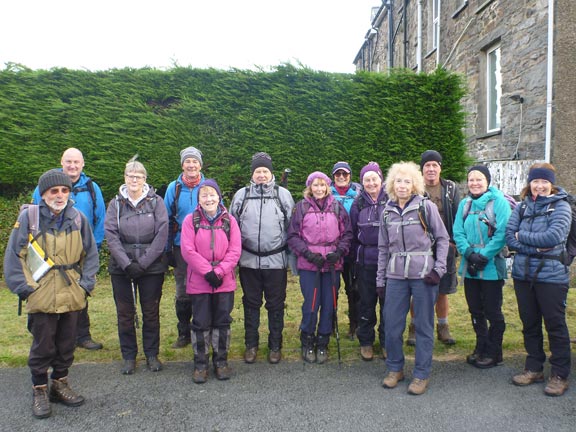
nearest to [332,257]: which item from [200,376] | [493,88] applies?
[200,376]

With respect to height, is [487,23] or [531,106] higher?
[487,23]

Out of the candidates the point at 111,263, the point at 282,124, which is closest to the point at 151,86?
the point at 282,124

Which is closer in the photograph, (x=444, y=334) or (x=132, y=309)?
(x=132, y=309)

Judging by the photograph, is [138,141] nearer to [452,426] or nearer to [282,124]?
[282,124]

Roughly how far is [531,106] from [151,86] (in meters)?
7.47

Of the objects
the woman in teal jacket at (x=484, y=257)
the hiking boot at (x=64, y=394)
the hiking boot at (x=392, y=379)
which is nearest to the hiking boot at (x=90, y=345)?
the hiking boot at (x=64, y=394)

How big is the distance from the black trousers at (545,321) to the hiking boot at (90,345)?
4308 mm

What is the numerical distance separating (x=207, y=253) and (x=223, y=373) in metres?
1.12

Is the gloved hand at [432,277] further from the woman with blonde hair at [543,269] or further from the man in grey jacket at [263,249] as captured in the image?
the man in grey jacket at [263,249]

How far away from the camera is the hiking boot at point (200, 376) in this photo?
4121 mm

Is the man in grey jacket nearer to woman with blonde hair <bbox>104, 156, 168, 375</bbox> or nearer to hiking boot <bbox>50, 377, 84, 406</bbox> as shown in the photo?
woman with blonde hair <bbox>104, 156, 168, 375</bbox>

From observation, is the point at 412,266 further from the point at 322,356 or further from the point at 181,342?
the point at 181,342

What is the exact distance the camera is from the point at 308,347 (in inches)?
185

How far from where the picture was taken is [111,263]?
4.36 metres
